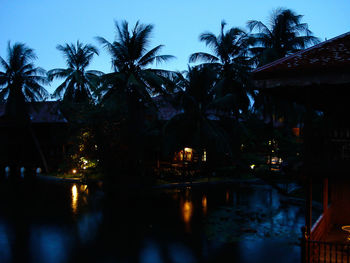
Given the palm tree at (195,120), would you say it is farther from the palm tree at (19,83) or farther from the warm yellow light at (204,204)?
the palm tree at (19,83)

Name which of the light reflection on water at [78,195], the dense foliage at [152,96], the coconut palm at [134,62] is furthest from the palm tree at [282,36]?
the light reflection on water at [78,195]

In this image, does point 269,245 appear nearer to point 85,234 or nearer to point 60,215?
point 85,234

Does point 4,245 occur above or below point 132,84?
below

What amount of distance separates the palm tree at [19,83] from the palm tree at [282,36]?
17199 millimetres

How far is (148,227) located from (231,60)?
1741 centimetres

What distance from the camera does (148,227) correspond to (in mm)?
11414

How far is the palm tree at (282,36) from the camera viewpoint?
22872 millimetres

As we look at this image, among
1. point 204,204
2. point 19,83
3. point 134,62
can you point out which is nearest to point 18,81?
point 19,83

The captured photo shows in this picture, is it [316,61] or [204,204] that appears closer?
[316,61]

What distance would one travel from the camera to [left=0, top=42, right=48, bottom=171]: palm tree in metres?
24.8

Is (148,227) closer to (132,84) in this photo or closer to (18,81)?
(132,84)

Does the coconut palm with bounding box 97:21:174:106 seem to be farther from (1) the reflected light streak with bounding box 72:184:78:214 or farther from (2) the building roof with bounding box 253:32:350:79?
(2) the building roof with bounding box 253:32:350:79

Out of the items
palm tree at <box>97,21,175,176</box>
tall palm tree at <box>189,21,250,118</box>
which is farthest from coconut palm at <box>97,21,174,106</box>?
tall palm tree at <box>189,21,250,118</box>

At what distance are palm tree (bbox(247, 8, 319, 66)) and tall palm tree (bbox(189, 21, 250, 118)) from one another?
3.23ft
